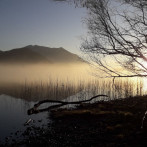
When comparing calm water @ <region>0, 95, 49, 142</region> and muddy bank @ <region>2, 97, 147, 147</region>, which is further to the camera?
calm water @ <region>0, 95, 49, 142</region>

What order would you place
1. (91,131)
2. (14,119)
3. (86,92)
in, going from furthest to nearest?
1. (86,92)
2. (14,119)
3. (91,131)

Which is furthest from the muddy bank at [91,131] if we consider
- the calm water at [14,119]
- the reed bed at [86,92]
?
the reed bed at [86,92]

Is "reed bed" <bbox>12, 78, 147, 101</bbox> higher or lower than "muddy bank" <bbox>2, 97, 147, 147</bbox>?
higher

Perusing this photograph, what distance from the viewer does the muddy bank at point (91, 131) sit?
12.0 m

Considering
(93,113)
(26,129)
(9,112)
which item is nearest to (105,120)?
(93,113)

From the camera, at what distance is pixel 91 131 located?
47.6 ft

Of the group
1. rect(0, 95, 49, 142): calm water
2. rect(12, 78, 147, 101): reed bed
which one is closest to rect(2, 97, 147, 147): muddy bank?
rect(0, 95, 49, 142): calm water

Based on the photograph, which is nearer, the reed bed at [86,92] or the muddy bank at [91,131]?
the muddy bank at [91,131]

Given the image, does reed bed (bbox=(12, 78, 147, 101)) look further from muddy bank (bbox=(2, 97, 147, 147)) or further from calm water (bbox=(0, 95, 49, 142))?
muddy bank (bbox=(2, 97, 147, 147))

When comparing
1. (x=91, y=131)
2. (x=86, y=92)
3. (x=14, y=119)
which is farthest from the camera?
(x=86, y=92)

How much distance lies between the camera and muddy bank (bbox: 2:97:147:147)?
1203 cm

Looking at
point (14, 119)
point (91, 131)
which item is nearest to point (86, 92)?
point (14, 119)

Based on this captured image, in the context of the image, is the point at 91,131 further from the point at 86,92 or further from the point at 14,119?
the point at 86,92

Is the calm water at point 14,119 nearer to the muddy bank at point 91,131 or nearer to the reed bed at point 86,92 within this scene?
the muddy bank at point 91,131
